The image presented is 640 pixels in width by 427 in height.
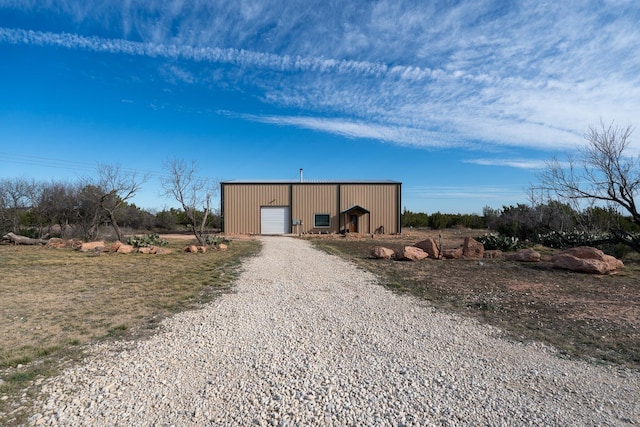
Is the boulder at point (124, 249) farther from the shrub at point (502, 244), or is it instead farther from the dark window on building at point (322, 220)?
the dark window on building at point (322, 220)

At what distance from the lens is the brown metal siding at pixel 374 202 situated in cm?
3050

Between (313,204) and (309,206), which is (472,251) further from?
(309,206)

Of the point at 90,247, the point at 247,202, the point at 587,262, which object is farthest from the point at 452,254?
the point at 247,202

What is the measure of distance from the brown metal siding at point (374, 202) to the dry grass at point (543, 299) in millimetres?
18161

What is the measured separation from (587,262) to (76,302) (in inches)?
488

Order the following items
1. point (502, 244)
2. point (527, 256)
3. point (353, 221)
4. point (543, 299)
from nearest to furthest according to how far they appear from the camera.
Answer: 1. point (543, 299)
2. point (527, 256)
3. point (502, 244)
4. point (353, 221)

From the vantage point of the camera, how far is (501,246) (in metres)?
16.1

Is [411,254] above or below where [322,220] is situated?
below

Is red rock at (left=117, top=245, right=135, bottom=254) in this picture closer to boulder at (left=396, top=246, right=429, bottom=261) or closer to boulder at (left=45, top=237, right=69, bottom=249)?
boulder at (left=45, top=237, right=69, bottom=249)

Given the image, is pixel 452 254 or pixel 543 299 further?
pixel 452 254

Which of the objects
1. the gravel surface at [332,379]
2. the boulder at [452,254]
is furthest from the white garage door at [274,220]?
the gravel surface at [332,379]

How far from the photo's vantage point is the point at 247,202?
30.2m

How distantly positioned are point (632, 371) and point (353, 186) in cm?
2703

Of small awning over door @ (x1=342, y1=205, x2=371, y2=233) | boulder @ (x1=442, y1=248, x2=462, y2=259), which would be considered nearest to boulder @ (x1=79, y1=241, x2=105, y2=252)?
boulder @ (x1=442, y1=248, x2=462, y2=259)
